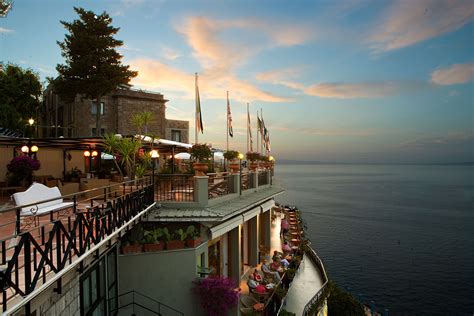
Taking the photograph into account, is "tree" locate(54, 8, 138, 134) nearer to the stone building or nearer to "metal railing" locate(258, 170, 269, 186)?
the stone building

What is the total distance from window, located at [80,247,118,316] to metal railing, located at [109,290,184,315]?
38 centimetres

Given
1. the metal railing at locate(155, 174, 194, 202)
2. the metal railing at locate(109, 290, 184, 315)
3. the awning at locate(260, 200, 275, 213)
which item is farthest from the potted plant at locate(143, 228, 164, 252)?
the awning at locate(260, 200, 275, 213)

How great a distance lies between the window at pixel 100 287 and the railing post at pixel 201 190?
3.49m

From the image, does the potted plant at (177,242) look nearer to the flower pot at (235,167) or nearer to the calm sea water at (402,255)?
the flower pot at (235,167)

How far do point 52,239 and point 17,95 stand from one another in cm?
3397

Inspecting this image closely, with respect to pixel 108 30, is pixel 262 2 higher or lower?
lower

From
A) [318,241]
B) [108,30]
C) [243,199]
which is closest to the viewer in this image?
[243,199]

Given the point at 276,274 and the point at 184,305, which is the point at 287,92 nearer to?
the point at 276,274

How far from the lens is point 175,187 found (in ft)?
41.9

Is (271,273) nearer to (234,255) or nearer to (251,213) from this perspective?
(234,255)

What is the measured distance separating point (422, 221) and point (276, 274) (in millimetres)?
64990

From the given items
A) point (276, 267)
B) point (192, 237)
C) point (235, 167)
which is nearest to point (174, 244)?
point (192, 237)

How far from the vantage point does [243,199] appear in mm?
15211

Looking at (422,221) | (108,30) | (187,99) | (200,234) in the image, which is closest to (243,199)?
(200,234)
